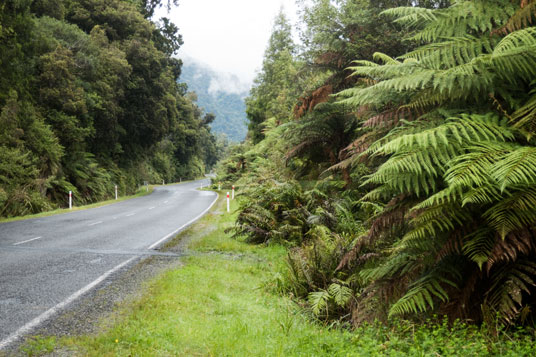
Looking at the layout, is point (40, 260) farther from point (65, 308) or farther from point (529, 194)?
point (529, 194)

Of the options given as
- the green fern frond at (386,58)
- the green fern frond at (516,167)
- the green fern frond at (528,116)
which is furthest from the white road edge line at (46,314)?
the green fern frond at (528,116)

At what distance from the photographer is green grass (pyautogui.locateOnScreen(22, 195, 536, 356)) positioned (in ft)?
10.8

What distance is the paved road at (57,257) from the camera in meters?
5.15

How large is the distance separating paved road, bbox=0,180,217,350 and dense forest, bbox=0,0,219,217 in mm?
6206

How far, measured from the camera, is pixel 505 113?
11.4 feet

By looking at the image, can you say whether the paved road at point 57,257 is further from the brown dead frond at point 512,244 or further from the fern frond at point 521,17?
the fern frond at point 521,17

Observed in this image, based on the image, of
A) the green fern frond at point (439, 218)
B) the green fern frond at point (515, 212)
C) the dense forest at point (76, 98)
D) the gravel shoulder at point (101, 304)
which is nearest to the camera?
the green fern frond at point (515, 212)

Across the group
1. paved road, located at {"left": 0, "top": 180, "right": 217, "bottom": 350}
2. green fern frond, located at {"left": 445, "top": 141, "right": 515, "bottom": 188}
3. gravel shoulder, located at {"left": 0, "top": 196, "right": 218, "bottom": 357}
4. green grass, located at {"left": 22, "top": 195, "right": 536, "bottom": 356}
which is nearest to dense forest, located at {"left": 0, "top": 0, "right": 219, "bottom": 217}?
paved road, located at {"left": 0, "top": 180, "right": 217, "bottom": 350}

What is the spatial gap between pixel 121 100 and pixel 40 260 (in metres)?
26.4

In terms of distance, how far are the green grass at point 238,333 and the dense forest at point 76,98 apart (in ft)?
48.1

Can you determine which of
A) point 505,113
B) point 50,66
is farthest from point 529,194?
point 50,66

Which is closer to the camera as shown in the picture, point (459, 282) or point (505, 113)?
point (505, 113)

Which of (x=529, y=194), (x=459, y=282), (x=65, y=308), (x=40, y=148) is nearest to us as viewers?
(x=529, y=194)

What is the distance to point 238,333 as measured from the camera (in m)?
4.22
